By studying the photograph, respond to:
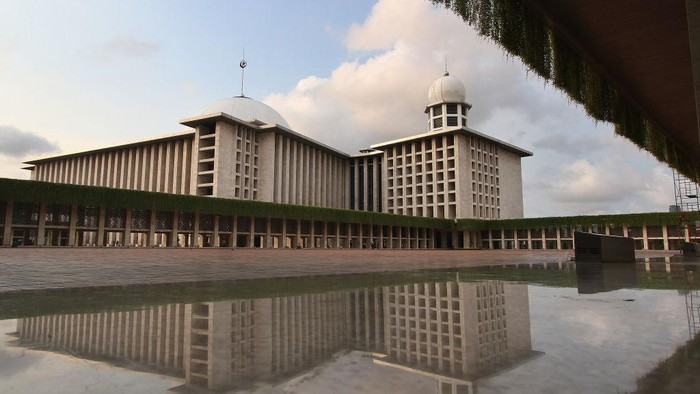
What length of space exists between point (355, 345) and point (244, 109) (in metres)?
67.9

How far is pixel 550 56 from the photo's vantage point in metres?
5.07

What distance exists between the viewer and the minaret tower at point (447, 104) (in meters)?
74.2

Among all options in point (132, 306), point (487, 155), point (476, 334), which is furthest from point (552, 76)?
point (487, 155)

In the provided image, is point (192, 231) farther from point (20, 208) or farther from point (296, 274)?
point (296, 274)

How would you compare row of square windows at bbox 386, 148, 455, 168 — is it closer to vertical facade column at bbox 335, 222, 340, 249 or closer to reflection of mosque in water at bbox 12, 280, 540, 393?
vertical facade column at bbox 335, 222, 340, 249

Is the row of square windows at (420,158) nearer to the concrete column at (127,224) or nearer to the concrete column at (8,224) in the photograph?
the concrete column at (127,224)

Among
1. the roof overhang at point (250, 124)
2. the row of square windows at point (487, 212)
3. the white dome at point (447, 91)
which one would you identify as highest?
the white dome at point (447, 91)

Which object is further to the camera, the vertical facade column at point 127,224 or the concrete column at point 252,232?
the concrete column at point 252,232

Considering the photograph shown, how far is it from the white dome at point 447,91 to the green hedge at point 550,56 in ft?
227

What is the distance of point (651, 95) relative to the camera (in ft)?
22.8

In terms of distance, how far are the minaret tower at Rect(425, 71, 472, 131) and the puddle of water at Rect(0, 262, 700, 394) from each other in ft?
233

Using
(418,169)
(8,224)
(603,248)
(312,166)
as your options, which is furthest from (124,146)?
(603,248)

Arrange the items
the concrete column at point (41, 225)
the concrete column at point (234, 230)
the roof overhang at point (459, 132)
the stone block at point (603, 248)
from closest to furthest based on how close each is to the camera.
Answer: the stone block at point (603, 248)
the concrete column at point (41, 225)
the concrete column at point (234, 230)
the roof overhang at point (459, 132)

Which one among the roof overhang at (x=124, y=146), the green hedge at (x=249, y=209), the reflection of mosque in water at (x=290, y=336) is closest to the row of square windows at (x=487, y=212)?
the green hedge at (x=249, y=209)
